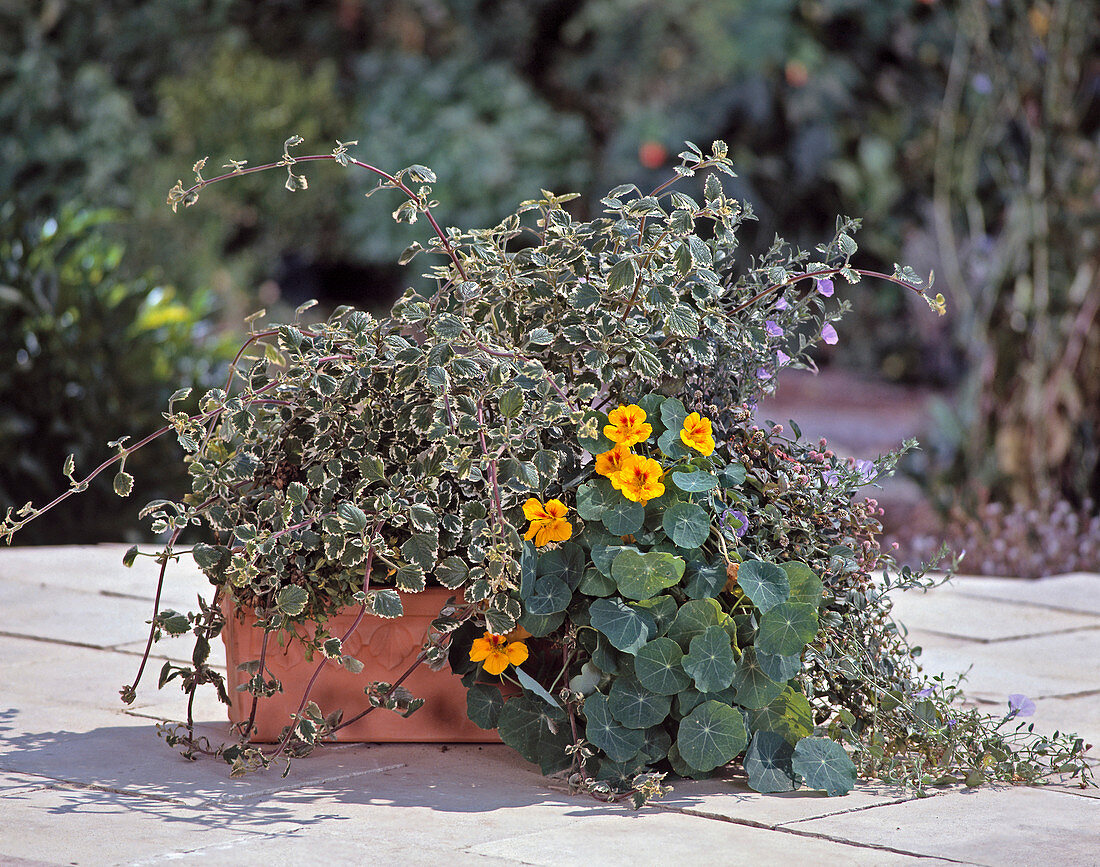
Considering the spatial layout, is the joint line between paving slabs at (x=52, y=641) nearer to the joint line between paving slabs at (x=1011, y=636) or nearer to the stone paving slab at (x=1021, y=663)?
the stone paving slab at (x=1021, y=663)

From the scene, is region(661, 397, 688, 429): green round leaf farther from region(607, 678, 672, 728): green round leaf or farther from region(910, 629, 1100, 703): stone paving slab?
A: region(910, 629, 1100, 703): stone paving slab

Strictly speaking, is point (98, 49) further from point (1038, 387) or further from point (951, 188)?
point (1038, 387)

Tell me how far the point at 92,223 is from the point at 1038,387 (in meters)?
4.20

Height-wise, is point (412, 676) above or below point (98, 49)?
below

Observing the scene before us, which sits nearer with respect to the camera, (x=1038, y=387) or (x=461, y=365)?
(x=461, y=365)

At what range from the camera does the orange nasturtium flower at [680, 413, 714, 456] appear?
2760mm

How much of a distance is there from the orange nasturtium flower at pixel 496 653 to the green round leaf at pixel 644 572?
237 mm

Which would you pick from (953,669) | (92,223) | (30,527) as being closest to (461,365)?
(953,669)

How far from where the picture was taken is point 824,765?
2.70 m

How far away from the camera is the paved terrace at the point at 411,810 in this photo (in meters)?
2.30

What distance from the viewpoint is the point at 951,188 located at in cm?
668

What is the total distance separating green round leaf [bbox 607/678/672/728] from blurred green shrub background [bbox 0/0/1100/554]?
3.44 m

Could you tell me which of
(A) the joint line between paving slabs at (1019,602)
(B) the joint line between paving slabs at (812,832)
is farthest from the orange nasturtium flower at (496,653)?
(A) the joint line between paving slabs at (1019,602)

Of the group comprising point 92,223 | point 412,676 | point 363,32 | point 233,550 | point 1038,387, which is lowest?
point 412,676
